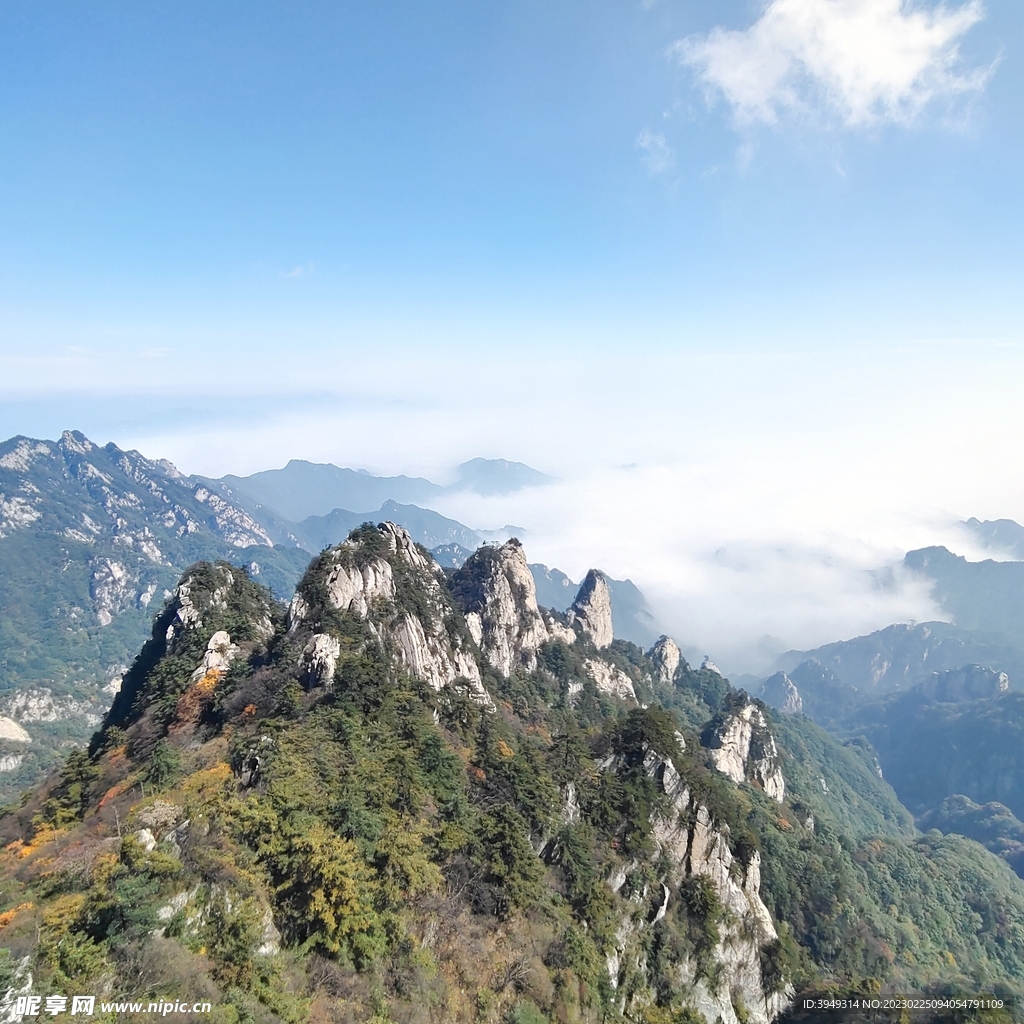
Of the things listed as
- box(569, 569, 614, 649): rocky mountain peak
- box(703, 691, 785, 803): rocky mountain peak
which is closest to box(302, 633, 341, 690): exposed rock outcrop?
box(703, 691, 785, 803): rocky mountain peak

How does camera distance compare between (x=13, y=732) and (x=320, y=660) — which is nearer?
(x=320, y=660)

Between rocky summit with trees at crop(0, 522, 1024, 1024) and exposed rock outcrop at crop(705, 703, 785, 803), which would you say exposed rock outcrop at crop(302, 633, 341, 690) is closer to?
rocky summit with trees at crop(0, 522, 1024, 1024)

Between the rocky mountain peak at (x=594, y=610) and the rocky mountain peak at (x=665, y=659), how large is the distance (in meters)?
16.8

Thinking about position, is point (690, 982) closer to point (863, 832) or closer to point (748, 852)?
point (748, 852)

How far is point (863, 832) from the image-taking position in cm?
15588

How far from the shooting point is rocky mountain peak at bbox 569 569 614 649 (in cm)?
15288

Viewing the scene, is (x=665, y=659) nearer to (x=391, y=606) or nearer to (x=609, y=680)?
(x=609, y=680)

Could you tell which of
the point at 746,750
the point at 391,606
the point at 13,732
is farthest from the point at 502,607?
the point at 13,732

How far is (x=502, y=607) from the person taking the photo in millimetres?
115688

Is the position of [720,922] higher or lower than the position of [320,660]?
lower

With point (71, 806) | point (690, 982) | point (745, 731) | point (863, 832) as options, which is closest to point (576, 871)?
point (690, 982)

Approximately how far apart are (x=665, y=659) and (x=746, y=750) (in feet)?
184

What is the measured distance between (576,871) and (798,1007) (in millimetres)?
21314

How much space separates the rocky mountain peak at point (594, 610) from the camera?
15288 cm
